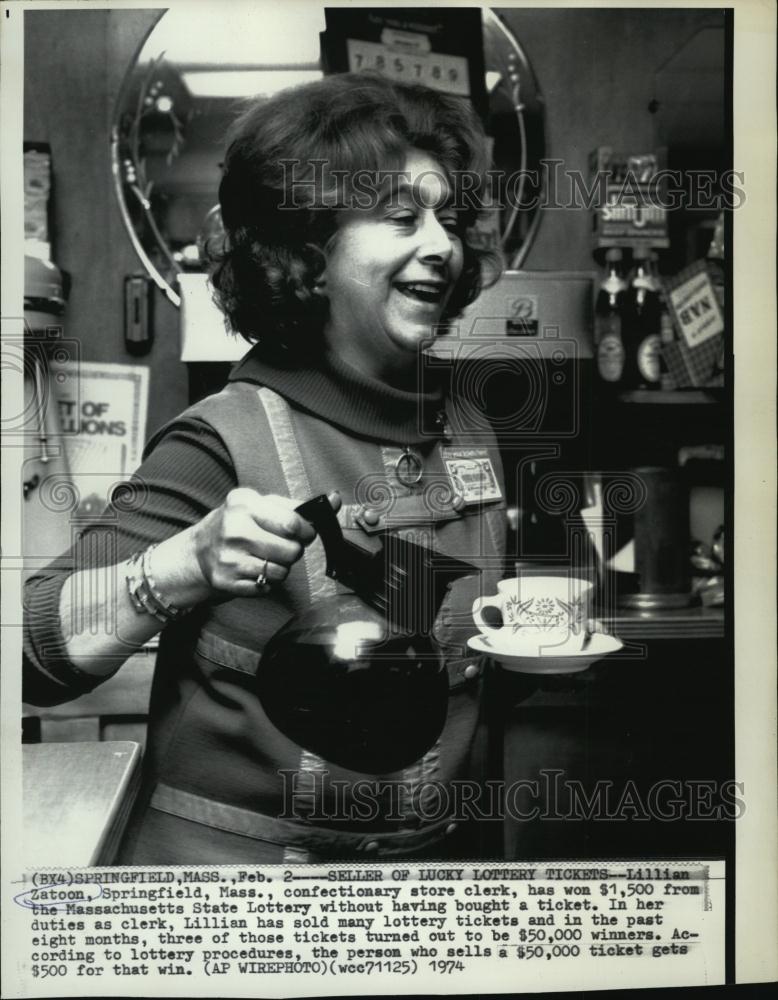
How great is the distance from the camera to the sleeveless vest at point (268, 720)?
0.97 m

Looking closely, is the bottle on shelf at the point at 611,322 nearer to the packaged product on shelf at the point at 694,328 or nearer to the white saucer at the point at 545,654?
the packaged product on shelf at the point at 694,328

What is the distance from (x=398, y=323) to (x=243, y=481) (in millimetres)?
248

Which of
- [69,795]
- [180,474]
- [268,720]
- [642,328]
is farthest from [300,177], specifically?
[69,795]

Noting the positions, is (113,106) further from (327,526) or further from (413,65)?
(327,526)

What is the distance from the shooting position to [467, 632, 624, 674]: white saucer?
40.5 inches

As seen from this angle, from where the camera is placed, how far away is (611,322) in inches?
44.9

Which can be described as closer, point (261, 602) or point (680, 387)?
point (261, 602)

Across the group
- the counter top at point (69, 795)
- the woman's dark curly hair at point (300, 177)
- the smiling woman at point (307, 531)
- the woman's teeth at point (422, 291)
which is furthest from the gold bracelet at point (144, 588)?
the woman's teeth at point (422, 291)

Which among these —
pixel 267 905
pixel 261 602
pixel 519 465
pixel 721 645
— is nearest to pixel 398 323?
pixel 519 465

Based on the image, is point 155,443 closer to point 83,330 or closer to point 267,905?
point 83,330

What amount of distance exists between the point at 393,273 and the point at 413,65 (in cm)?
26

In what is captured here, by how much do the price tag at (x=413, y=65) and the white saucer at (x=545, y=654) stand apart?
645mm

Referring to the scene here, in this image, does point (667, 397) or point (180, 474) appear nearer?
point (180, 474)

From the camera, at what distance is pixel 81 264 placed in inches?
41.5
